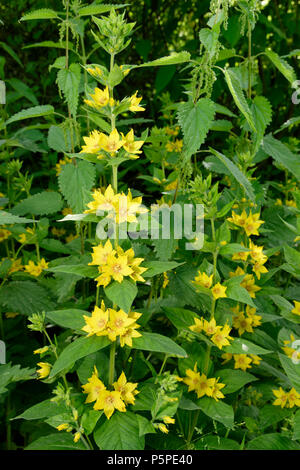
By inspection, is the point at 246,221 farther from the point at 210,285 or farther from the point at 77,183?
the point at 77,183

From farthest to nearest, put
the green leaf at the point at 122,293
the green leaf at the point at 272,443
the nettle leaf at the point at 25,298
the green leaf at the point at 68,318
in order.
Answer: the nettle leaf at the point at 25,298
the green leaf at the point at 272,443
the green leaf at the point at 68,318
the green leaf at the point at 122,293

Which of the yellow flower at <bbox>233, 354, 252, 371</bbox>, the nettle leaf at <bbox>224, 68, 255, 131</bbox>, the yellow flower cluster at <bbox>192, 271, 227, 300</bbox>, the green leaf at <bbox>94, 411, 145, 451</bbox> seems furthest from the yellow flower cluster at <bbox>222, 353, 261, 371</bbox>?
the nettle leaf at <bbox>224, 68, 255, 131</bbox>

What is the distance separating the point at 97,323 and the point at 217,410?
367 millimetres

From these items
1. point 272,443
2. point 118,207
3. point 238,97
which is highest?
point 238,97

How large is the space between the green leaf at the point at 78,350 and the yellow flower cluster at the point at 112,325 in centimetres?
1

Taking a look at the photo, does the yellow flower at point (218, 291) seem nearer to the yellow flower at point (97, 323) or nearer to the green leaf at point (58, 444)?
the yellow flower at point (97, 323)

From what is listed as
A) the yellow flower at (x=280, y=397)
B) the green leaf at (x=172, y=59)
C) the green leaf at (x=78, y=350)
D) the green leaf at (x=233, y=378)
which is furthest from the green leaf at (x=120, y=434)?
the green leaf at (x=172, y=59)

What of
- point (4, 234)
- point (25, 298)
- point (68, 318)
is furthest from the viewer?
point (4, 234)

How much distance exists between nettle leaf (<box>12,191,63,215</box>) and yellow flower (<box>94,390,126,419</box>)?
0.63 m

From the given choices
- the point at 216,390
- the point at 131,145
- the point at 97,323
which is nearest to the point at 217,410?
the point at 216,390

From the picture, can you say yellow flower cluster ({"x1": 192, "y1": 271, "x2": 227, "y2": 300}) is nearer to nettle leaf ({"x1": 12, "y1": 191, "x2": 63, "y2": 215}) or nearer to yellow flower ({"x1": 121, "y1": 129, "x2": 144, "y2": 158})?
yellow flower ({"x1": 121, "y1": 129, "x2": 144, "y2": 158})

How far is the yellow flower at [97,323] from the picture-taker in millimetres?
875

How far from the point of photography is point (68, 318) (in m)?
0.94
